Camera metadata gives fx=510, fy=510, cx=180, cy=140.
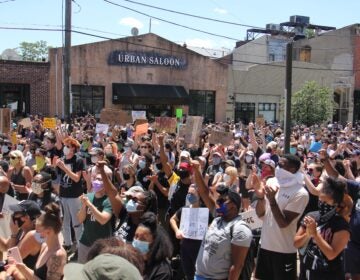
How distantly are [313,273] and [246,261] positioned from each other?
56cm

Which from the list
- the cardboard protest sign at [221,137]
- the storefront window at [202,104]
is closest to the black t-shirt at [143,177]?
the cardboard protest sign at [221,137]

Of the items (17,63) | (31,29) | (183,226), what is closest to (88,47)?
(17,63)

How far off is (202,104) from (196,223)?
3044 centimetres

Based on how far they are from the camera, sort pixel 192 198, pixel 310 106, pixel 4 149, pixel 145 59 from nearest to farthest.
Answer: pixel 192 198 < pixel 4 149 < pixel 145 59 < pixel 310 106

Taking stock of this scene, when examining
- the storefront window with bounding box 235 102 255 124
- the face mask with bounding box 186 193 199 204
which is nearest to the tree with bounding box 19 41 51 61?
the storefront window with bounding box 235 102 255 124

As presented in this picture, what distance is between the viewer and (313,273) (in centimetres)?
429

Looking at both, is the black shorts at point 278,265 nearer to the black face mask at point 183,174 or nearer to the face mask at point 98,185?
the black face mask at point 183,174

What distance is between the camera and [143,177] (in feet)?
24.5

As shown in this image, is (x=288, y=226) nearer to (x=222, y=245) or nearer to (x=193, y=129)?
(x=222, y=245)

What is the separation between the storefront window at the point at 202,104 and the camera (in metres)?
35.0

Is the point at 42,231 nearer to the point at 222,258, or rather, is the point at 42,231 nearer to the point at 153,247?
the point at 153,247

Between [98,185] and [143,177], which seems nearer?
[98,185]

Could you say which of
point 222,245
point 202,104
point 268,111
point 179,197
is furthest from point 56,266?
point 268,111

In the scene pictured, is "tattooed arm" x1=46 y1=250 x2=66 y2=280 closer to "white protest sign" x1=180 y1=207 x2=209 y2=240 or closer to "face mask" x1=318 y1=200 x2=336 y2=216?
"white protest sign" x1=180 y1=207 x2=209 y2=240
